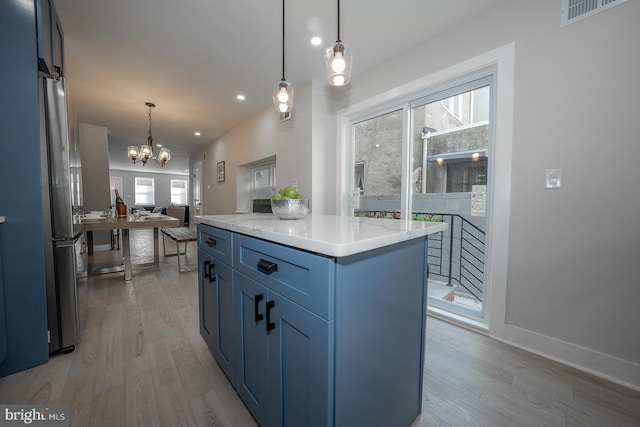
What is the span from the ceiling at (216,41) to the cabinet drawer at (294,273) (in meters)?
2.02

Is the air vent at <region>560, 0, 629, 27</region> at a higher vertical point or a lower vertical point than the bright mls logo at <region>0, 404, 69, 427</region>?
higher

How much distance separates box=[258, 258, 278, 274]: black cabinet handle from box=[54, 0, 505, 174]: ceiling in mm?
2062

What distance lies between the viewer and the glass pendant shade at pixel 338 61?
4.93 ft

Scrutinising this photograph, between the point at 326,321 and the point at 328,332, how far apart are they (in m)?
0.03

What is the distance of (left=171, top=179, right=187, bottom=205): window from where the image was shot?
12.7m

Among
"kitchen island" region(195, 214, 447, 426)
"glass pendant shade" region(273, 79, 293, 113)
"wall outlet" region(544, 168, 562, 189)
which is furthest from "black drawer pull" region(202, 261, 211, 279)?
"wall outlet" region(544, 168, 562, 189)

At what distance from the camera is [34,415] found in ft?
3.61

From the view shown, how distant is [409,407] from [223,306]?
1.00 meters

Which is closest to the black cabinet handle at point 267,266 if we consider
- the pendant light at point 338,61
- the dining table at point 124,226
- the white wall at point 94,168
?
the pendant light at point 338,61

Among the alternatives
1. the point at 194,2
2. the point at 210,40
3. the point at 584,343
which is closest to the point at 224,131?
the point at 210,40

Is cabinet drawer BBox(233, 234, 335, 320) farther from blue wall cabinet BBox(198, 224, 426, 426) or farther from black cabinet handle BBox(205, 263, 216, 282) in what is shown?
black cabinet handle BBox(205, 263, 216, 282)

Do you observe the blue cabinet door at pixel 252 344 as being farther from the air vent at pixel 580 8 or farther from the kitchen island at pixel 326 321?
A: the air vent at pixel 580 8

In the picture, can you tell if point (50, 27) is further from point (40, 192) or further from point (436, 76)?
point (436, 76)

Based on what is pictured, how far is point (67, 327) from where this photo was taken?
160cm
